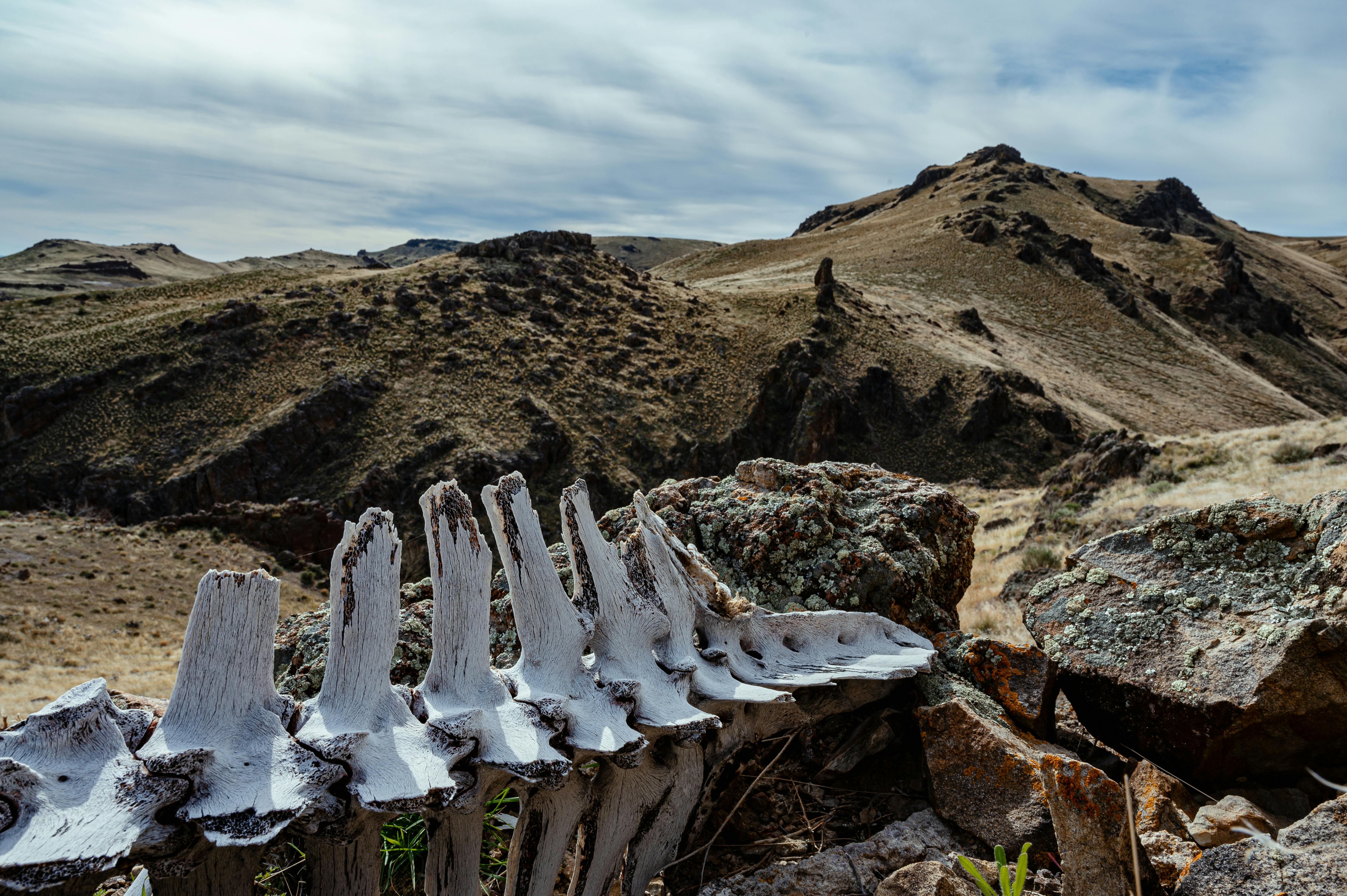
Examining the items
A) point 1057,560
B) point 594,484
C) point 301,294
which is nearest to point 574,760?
point 1057,560

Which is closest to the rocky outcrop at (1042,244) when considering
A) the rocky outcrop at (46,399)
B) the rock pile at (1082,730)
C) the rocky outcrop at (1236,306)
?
the rocky outcrop at (1236,306)

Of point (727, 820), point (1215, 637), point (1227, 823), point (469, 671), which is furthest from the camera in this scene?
point (1215, 637)

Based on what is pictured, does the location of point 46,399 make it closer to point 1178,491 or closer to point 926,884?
point 1178,491

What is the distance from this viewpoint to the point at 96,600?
36094 mm

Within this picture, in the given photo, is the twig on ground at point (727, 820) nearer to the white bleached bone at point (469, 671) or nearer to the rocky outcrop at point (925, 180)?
the white bleached bone at point (469, 671)

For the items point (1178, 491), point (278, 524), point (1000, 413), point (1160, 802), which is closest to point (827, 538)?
point (1160, 802)

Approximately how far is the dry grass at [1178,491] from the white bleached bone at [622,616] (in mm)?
1958

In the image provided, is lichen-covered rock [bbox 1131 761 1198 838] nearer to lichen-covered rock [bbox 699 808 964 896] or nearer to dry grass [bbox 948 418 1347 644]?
lichen-covered rock [bbox 699 808 964 896]

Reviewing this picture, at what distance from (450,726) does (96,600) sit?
45331 millimetres

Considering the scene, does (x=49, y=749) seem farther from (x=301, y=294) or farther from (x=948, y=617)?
(x=301, y=294)

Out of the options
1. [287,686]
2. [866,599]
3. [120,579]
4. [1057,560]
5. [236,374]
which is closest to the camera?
[287,686]

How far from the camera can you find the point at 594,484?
48188 millimetres

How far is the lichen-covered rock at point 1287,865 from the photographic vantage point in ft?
5.49

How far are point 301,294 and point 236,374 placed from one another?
10343mm
